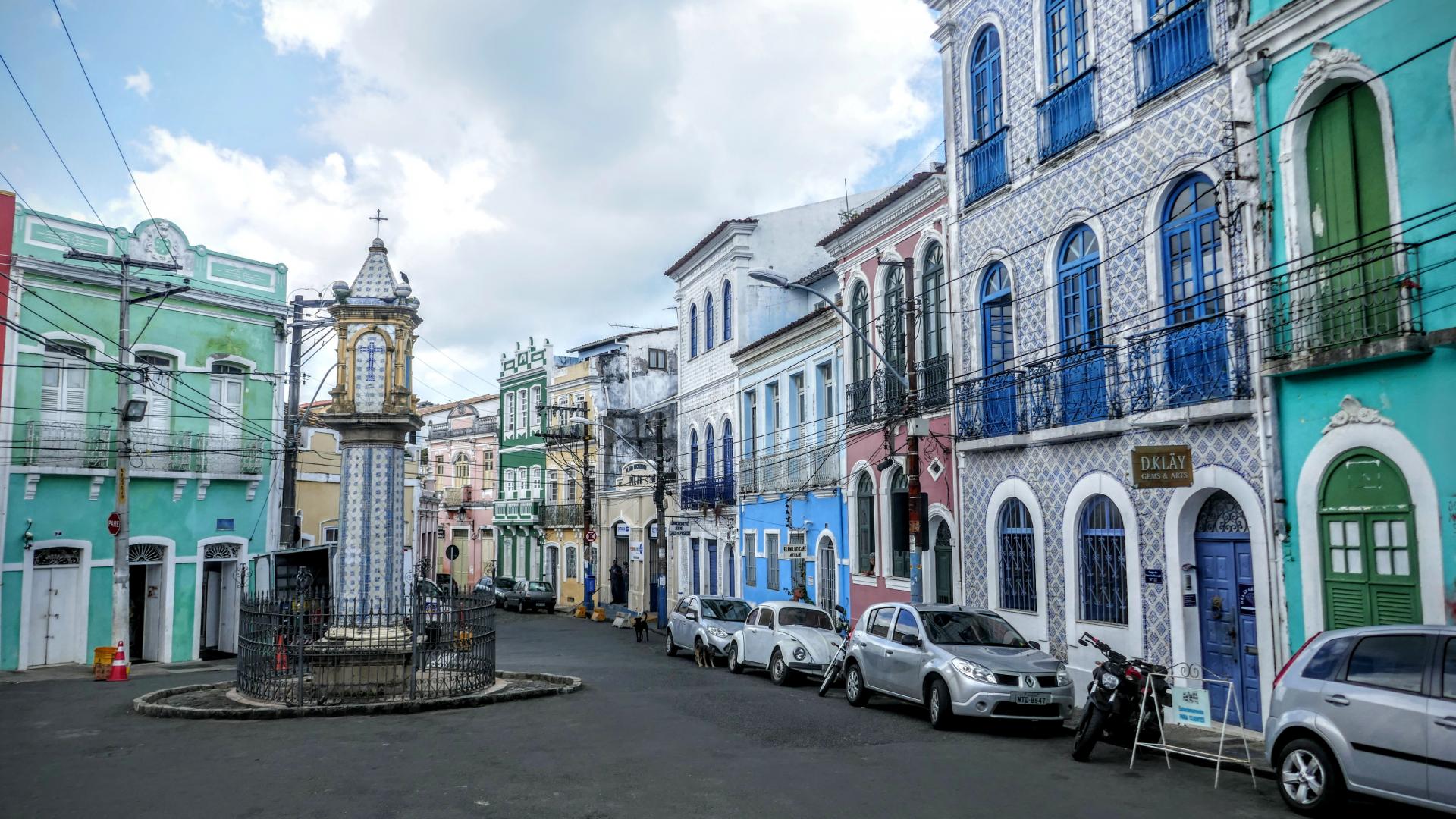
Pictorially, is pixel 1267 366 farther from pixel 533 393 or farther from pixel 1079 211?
pixel 533 393

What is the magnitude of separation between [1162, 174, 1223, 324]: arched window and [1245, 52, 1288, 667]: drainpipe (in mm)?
774

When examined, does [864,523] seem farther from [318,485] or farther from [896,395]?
[318,485]

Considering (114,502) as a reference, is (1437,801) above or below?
below

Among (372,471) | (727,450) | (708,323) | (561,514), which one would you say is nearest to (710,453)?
(727,450)

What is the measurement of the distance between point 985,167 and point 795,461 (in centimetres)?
1125

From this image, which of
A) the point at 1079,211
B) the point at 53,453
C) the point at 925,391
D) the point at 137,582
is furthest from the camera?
the point at 137,582

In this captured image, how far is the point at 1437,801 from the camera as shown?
7727 mm

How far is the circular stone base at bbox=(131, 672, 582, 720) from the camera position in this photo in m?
14.9

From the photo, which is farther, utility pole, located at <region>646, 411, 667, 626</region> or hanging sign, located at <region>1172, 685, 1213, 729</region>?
utility pole, located at <region>646, 411, 667, 626</region>

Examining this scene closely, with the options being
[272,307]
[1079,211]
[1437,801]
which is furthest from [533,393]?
[1437,801]

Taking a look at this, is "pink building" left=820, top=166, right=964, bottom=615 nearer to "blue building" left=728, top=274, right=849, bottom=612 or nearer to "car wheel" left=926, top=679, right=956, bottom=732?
"blue building" left=728, top=274, right=849, bottom=612

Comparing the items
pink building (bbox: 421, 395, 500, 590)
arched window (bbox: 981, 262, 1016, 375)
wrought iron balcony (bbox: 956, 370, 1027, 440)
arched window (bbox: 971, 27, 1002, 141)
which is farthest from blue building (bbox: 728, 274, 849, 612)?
pink building (bbox: 421, 395, 500, 590)

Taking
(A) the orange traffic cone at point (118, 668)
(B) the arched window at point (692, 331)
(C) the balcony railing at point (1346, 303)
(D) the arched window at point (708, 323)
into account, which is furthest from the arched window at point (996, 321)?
(B) the arched window at point (692, 331)

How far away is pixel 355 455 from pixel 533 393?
34986 millimetres
